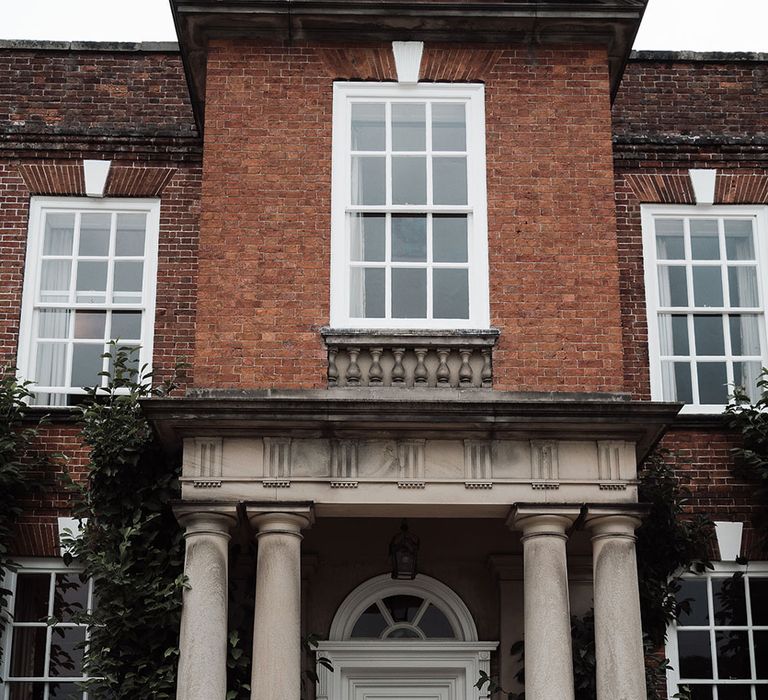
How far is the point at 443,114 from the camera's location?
42.0 feet

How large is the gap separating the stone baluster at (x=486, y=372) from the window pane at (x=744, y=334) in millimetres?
3739

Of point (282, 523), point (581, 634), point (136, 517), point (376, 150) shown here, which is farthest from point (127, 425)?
point (581, 634)

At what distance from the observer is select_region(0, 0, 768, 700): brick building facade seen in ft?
37.2

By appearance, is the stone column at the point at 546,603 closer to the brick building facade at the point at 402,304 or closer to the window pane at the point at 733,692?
the brick building facade at the point at 402,304

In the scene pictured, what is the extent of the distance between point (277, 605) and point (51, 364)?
451 centimetres

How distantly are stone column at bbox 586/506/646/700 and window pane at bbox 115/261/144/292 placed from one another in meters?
5.64

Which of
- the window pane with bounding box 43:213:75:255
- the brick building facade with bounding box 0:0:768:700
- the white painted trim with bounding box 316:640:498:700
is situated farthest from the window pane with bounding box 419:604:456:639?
the window pane with bounding box 43:213:75:255

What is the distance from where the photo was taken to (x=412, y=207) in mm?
12578

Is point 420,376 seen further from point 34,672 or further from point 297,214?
point 34,672

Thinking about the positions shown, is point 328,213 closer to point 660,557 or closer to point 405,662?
point 405,662

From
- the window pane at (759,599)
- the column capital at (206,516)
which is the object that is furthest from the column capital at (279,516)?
the window pane at (759,599)

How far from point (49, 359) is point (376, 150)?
4110 mm

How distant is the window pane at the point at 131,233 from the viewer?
14664mm

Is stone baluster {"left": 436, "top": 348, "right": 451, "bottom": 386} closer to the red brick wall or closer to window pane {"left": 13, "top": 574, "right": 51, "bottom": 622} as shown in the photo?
the red brick wall
